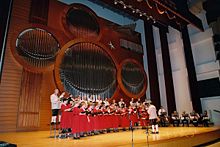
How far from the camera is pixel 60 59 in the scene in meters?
7.72

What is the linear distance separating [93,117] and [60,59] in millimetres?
3225

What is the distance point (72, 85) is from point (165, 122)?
5.53 metres

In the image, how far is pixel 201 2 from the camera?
409 inches

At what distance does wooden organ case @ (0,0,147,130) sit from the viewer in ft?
22.2

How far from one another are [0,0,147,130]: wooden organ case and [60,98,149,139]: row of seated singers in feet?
6.18

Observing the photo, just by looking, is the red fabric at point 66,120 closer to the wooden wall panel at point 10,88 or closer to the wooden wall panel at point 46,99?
the wooden wall panel at point 46,99

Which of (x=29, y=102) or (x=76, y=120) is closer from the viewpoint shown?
(x=76, y=120)

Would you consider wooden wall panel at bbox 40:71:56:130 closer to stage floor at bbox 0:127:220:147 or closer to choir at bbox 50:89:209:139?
choir at bbox 50:89:209:139

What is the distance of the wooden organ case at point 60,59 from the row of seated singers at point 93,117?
6.18 feet

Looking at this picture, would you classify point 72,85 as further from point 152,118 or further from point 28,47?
point 152,118

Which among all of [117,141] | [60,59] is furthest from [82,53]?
[117,141]

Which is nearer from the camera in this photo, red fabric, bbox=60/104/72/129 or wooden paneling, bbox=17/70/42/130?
red fabric, bbox=60/104/72/129

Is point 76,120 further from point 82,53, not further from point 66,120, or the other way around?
point 82,53

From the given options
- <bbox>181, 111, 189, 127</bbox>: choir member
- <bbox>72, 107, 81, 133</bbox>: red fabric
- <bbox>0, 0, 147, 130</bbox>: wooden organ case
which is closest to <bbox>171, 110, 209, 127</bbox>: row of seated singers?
<bbox>181, 111, 189, 127</bbox>: choir member
